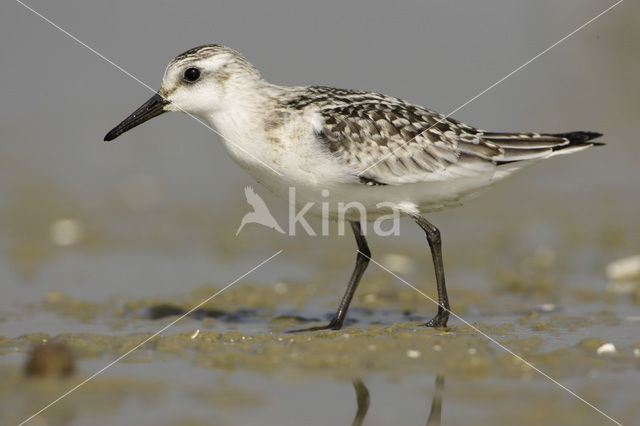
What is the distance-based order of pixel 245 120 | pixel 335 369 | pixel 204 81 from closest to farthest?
pixel 335 369 < pixel 245 120 < pixel 204 81

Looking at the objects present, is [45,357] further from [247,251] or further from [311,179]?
[247,251]

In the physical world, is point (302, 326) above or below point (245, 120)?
below

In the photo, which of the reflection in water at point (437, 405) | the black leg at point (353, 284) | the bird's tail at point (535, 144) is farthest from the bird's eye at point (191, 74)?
the reflection in water at point (437, 405)

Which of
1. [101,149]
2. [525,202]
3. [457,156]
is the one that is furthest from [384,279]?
[101,149]

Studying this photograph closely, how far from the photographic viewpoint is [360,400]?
19.9 ft

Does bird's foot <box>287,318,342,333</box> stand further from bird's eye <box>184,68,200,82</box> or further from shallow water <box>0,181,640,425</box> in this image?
bird's eye <box>184,68,200,82</box>

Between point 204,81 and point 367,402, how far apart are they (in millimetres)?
3476

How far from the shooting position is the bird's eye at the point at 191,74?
8.17 m

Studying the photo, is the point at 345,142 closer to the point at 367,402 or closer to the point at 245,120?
the point at 245,120

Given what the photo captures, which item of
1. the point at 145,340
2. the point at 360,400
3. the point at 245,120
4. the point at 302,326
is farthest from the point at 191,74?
the point at 360,400

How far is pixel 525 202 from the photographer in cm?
1319

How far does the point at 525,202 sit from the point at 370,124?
18.9ft

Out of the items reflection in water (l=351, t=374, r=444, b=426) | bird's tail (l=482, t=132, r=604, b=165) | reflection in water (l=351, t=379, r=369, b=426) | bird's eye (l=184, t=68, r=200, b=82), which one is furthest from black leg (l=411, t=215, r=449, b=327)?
bird's eye (l=184, t=68, r=200, b=82)

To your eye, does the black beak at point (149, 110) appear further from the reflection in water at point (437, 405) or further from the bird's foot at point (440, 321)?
the reflection in water at point (437, 405)
